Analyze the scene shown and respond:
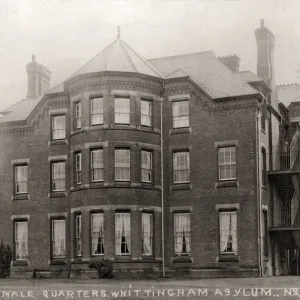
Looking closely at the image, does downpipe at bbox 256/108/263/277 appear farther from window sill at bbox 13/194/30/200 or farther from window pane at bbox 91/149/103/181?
window sill at bbox 13/194/30/200

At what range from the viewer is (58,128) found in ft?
117

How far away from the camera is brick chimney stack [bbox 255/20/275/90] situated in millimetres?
36750

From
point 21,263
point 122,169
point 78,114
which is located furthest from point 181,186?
point 21,263

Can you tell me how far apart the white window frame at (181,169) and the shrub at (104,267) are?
547 centimetres

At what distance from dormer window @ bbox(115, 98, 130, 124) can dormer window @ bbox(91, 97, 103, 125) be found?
0.76 meters

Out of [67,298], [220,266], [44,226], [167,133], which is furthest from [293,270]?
[67,298]

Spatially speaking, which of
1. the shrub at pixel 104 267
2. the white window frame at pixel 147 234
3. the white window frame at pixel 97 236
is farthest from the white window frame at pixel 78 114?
the shrub at pixel 104 267

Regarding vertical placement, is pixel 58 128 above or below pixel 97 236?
above

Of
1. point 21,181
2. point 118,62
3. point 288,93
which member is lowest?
point 21,181

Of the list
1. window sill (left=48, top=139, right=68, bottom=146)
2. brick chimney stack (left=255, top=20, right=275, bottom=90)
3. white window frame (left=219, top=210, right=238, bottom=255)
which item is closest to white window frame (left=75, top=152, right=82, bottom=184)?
window sill (left=48, top=139, right=68, bottom=146)

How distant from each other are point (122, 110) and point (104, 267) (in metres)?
7.55

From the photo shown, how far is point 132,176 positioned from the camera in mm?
32656

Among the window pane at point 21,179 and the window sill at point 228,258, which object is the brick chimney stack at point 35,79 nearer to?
the window pane at point 21,179

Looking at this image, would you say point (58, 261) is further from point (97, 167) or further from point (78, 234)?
point (97, 167)
